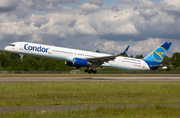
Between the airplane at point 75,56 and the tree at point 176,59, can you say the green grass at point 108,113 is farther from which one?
the tree at point 176,59

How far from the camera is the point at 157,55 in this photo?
181ft

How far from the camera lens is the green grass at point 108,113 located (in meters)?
11.0

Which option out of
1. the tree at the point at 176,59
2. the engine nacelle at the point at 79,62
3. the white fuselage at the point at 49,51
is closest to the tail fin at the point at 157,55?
the white fuselage at the point at 49,51

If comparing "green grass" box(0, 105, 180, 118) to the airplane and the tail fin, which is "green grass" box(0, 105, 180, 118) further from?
the tail fin

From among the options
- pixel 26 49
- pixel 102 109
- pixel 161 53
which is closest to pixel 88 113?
pixel 102 109

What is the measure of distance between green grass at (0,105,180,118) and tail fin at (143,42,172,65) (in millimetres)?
41373

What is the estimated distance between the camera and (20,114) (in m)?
11.2

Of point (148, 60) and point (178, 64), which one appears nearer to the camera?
point (148, 60)

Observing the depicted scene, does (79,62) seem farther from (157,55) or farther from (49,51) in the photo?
(157,55)

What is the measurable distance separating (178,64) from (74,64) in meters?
118

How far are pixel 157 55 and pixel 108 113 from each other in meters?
46.8

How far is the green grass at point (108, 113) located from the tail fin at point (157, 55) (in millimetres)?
A: 41373

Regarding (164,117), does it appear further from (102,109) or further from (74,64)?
(74,64)

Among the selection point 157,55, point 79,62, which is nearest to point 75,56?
point 79,62
